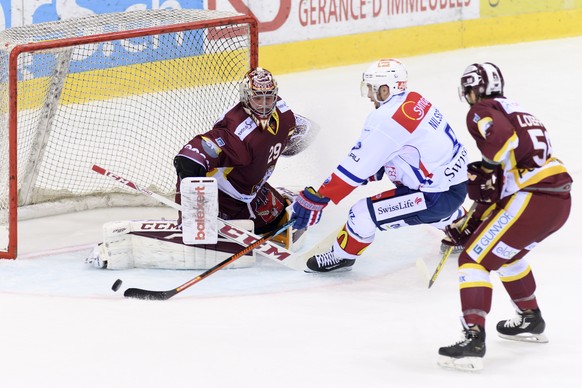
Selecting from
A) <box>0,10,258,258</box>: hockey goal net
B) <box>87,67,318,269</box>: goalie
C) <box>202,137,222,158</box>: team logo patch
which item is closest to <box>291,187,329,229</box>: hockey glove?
<box>87,67,318,269</box>: goalie

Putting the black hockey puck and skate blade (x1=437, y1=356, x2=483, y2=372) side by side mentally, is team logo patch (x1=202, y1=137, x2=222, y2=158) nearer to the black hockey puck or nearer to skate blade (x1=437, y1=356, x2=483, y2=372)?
the black hockey puck

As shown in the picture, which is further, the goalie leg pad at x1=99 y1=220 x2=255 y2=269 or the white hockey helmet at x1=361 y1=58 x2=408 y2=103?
the goalie leg pad at x1=99 y1=220 x2=255 y2=269

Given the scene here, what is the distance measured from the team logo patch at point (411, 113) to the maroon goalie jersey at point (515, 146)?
813mm

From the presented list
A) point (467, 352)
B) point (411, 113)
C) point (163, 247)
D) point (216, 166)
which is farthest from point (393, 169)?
point (467, 352)

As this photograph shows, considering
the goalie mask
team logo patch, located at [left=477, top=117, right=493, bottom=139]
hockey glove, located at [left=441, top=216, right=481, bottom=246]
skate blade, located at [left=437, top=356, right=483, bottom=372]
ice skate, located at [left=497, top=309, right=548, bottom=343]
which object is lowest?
skate blade, located at [left=437, top=356, right=483, bottom=372]

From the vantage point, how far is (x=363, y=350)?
389 cm

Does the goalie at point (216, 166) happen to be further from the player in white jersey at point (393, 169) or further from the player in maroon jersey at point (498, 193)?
the player in maroon jersey at point (498, 193)

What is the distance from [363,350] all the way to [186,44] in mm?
2531

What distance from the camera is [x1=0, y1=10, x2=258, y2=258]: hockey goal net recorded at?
5031 millimetres

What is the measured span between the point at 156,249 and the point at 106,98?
162cm

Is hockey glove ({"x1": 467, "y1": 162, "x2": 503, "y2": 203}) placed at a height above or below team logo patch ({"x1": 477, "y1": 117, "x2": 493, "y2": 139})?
below

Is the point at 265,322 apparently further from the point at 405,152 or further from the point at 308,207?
the point at 405,152

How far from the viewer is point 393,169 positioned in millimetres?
4703

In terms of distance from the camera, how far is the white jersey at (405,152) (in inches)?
179
